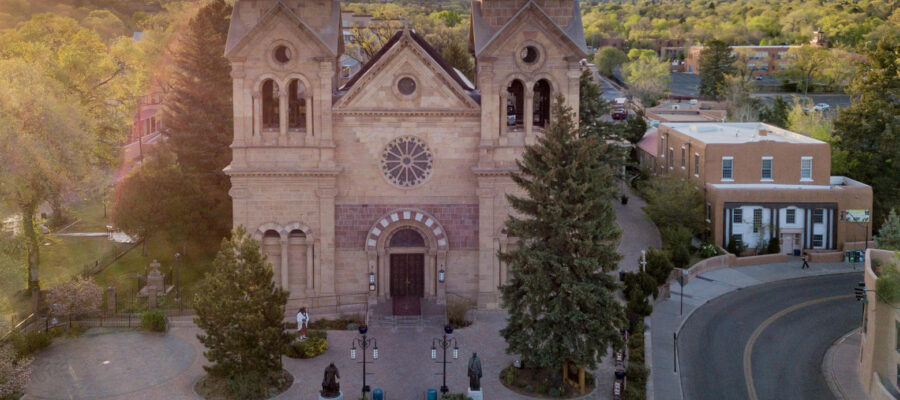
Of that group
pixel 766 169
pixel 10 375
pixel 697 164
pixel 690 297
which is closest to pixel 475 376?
pixel 10 375

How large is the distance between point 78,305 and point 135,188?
11.1m

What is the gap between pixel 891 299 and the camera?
35375mm

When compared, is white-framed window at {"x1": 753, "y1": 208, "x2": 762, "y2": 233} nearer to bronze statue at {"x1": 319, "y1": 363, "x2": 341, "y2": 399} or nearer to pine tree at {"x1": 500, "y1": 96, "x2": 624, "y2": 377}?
pine tree at {"x1": 500, "y1": 96, "x2": 624, "y2": 377}

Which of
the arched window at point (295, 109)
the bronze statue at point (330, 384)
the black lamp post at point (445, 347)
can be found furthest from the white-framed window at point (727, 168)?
the bronze statue at point (330, 384)

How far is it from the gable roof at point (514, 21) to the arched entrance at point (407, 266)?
8968 mm

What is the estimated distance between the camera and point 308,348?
37969mm

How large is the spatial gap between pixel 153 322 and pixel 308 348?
24.7 ft

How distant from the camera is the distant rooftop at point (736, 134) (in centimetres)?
6525

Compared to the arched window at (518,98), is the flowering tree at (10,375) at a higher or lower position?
lower

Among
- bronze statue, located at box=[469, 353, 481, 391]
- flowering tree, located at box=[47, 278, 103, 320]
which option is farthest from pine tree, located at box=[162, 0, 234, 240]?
bronze statue, located at box=[469, 353, 481, 391]

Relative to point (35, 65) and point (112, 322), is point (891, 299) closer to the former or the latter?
point (112, 322)

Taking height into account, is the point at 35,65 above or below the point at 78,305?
above

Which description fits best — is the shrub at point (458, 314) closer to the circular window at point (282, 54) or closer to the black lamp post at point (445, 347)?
the black lamp post at point (445, 347)

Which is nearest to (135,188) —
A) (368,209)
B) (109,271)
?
(109,271)
